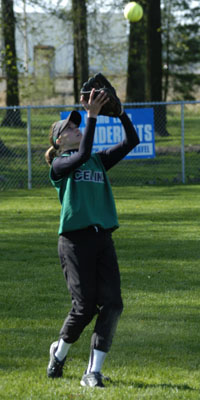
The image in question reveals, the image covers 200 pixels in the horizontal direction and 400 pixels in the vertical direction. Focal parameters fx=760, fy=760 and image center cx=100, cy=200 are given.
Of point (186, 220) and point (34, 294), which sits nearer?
point (34, 294)

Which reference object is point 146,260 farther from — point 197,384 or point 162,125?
point 162,125

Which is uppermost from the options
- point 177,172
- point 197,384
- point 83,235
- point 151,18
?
point 151,18

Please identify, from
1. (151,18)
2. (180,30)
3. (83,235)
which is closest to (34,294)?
(83,235)

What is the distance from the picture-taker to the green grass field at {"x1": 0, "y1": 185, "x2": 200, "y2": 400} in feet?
→ 15.5

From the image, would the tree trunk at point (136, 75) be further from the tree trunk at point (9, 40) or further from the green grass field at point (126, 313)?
the green grass field at point (126, 313)

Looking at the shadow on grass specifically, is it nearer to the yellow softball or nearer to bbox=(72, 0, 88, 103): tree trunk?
the yellow softball

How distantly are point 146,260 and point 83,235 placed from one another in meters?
4.03

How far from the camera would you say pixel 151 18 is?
23.6m

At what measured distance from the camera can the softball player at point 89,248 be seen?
4590 mm

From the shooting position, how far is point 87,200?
15.2ft

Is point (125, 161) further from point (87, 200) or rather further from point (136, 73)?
point (87, 200)

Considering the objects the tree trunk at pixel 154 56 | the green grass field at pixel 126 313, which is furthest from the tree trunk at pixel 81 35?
the green grass field at pixel 126 313

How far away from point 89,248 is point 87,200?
11.6 inches

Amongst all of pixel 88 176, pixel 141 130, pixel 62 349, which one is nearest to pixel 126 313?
pixel 62 349
